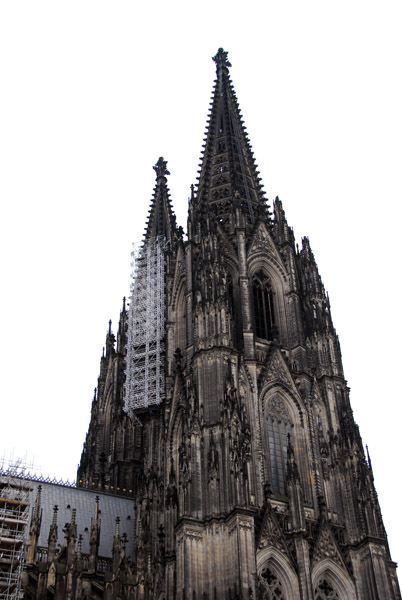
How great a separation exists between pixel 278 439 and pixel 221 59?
110 ft

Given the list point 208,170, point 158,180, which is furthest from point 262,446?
point 158,180

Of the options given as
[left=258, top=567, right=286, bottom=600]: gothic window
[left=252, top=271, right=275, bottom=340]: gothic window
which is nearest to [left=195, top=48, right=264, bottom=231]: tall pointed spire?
[left=252, top=271, right=275, bottom=340]: gothic window

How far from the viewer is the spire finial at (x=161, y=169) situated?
68750 mm

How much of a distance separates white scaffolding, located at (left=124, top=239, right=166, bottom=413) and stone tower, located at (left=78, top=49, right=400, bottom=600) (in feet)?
0.44

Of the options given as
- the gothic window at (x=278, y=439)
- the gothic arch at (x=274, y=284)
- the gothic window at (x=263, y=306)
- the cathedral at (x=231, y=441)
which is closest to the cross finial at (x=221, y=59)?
the cathedral at (x=231, y=441)

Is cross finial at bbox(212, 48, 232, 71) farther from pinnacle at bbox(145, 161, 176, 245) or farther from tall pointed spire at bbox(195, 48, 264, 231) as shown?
pinnacle at bbox(145, 161, 176, 245)

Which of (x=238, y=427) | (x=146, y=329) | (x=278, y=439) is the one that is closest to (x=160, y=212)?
(x=146, y=329)

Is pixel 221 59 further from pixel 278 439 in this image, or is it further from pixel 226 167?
pixel 278 439

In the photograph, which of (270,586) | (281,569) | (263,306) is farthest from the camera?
(263,306)

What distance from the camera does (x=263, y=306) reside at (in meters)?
46.2

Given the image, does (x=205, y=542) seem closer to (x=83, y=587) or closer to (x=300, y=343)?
(x=83, y=587)

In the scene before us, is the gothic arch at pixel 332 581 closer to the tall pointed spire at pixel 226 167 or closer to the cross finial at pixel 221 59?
the tall pointed spire at pixel 226 167

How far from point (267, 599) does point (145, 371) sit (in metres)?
19.4

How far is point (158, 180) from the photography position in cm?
6831
